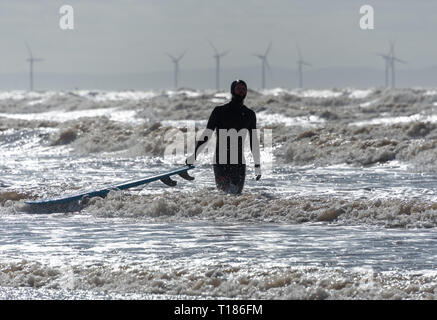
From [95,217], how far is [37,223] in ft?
3.91

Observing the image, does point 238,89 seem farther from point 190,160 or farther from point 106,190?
point 106,190

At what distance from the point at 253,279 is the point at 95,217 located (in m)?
6.59

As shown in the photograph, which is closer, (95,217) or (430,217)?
(430,217)

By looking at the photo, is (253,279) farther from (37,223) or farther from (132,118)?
(132,118)

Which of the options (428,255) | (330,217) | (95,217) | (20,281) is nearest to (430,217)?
(330,217)

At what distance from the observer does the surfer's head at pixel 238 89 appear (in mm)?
15344

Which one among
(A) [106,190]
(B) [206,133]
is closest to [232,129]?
(B) [206,133]

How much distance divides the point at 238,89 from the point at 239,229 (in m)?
2.34

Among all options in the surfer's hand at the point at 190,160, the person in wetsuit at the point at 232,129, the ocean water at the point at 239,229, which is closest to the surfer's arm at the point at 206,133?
the person in wetsuit at the point at 232,129

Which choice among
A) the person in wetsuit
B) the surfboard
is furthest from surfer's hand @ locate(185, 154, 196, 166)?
the surfboard

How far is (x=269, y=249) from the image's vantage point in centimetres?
1209

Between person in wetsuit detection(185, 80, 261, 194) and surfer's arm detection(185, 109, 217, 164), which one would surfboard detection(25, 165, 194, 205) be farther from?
surfer's arm detection(185, 109, 217, 164)
